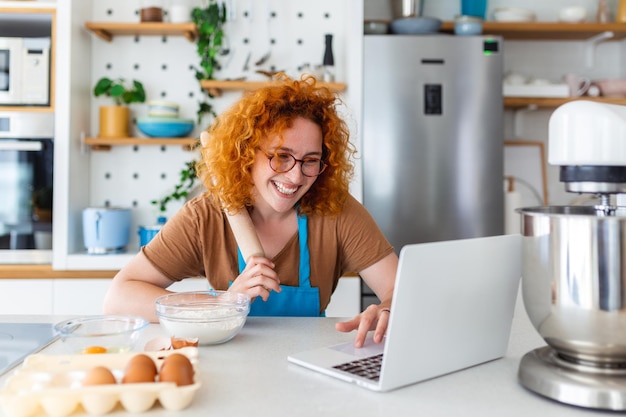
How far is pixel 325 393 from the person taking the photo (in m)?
0.95

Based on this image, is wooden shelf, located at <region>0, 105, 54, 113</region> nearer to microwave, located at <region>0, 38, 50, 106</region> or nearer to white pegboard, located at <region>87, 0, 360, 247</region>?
microwave, located at <region>0, 38, 50, 106</region>

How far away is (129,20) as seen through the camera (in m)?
3.28

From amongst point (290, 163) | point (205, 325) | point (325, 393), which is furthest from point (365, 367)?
point (290, 163)

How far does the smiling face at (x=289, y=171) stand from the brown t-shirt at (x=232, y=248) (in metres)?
0.13

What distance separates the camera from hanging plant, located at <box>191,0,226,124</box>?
3.11 meters

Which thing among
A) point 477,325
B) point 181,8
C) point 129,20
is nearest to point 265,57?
point 181,8

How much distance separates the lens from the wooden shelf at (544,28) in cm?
314

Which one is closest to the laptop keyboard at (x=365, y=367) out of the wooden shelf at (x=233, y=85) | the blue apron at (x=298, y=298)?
the blue apron at (x=298, y=298)

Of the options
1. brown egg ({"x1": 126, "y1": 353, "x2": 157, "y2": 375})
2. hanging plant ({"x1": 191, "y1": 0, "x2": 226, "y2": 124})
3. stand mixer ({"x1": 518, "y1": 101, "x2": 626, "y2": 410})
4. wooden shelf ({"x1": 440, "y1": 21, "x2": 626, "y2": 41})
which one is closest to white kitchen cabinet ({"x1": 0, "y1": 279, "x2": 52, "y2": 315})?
hanging plant ({"x1": 191, "y1": 0, "x2": 226, "y2": 124})

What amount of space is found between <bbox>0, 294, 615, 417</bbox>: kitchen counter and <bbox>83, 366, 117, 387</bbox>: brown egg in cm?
5

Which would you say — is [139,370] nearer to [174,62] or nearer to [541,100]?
[174,62]

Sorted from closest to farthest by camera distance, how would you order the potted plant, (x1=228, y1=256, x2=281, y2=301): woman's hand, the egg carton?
the egg carton → (x1=228, y1=256, x2=281, y2=301): woman's hand → the potted plant

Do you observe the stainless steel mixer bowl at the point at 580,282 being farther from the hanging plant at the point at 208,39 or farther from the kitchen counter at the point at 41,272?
the hanging plant at the point at 208,39

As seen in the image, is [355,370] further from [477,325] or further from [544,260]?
[544,260]
